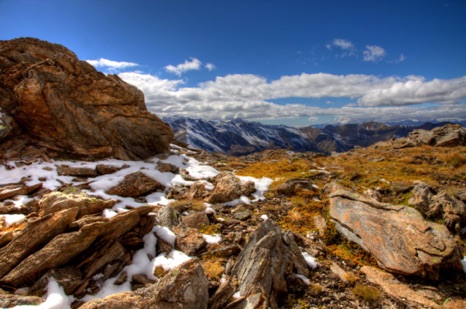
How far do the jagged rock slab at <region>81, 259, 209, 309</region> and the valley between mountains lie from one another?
0.04 meters

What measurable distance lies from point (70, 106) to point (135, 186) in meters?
14.9

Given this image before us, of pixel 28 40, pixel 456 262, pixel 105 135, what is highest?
pixel 28 40

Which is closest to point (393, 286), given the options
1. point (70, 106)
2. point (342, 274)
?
point (342, 274)

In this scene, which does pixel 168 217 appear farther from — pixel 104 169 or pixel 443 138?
pixel 443 138

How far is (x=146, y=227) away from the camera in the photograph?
12.5m

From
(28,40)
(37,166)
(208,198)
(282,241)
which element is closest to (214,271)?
(282,241)

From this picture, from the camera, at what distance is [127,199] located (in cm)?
1844

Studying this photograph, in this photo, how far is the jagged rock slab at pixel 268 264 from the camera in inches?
365

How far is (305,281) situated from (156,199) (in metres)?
13.9

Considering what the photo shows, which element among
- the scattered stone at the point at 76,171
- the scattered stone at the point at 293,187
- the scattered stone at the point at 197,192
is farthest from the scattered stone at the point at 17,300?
the scattered stone at the point at 293,187

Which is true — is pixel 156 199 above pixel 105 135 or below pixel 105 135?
below

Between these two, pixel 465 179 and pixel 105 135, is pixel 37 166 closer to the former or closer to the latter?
pixel 105 135

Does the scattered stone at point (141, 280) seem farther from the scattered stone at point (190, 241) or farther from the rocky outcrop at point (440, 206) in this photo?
the rocky outcrop at point (440, 206)

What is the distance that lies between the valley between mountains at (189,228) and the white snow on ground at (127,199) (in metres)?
0.08
